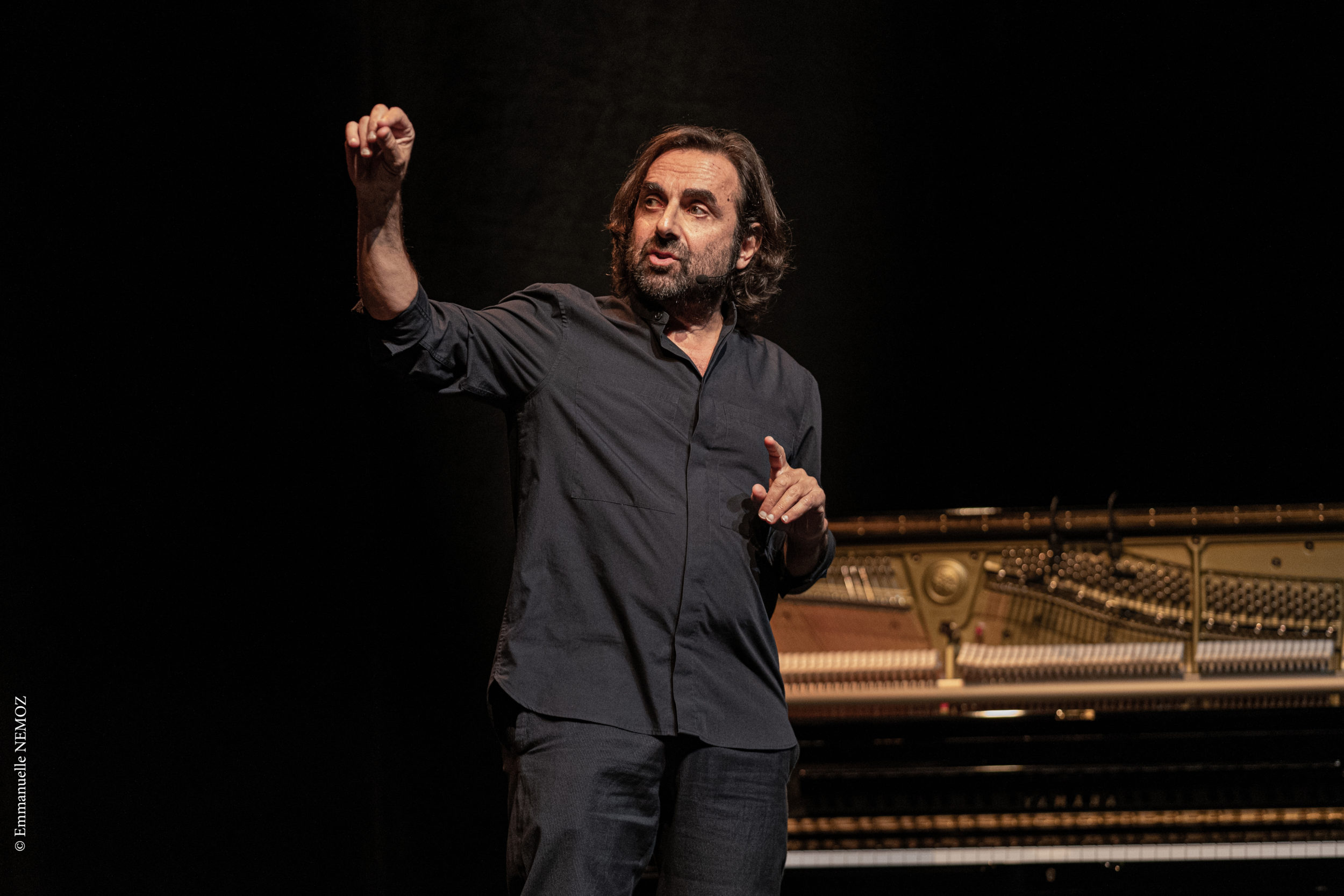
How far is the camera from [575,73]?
142 inches

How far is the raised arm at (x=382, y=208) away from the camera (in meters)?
1.57

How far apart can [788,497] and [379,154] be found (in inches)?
30.8

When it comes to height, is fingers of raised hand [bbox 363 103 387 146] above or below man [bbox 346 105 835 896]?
above

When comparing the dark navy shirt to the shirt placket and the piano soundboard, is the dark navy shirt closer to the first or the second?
the shirt placket

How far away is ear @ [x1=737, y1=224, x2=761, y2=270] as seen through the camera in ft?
7.41

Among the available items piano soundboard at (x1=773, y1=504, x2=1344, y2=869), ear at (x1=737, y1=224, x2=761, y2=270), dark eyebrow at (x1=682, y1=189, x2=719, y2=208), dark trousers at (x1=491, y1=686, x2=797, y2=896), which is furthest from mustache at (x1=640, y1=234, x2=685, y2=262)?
piano soundboard at (x1=773, y1=504, x2=1344, y2=869)

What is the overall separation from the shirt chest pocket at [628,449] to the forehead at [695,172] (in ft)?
1.44

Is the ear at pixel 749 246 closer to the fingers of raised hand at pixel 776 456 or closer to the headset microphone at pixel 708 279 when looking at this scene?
the headset microphone at pixel 708 279

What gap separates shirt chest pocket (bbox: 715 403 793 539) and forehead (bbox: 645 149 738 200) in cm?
43

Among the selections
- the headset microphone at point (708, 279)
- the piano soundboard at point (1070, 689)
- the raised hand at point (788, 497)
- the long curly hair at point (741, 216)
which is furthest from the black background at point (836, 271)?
the raised hand at point (788, 497)

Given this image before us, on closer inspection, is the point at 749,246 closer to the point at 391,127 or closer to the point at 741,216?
the point at 741,216

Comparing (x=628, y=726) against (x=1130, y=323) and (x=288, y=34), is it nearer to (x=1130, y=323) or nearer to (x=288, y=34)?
(x=288, y=34)

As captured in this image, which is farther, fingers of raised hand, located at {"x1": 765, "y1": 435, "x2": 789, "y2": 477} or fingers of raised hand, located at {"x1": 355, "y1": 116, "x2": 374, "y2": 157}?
fingers of raised hand, located at {"x1": 765, "y1": 435, "x2": 789, "y2": 477}

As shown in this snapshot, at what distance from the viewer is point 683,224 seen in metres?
2.03
